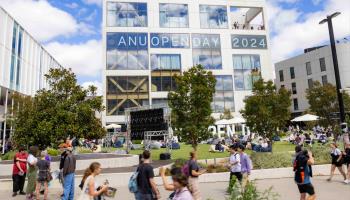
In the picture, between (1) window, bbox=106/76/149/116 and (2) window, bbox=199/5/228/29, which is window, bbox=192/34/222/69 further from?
(1) window, bbox=106/76/149/116

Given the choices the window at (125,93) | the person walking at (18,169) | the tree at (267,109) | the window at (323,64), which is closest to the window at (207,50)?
the window at (125,93)

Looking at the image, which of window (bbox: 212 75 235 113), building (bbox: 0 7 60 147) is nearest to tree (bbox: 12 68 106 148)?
building (bbox: 0 7 60 147)

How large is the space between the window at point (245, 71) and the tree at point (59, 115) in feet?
118

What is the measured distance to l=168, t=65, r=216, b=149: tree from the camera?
16.5m

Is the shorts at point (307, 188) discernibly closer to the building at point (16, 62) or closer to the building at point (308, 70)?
the building at point (16, 62)

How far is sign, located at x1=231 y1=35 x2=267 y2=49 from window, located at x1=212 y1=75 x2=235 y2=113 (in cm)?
609

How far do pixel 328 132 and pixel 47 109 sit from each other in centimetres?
2826

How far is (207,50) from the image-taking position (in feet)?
164

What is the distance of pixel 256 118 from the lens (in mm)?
19453

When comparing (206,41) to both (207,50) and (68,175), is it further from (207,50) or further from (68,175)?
(68,175)

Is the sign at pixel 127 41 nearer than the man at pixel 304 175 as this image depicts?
No

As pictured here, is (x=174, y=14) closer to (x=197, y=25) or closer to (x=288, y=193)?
(x=197, y=25)

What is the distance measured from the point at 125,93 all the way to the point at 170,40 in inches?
435

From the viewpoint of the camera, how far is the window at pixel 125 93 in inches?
1804
